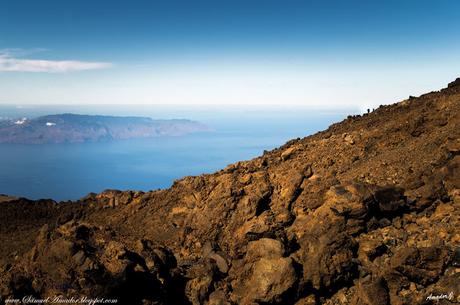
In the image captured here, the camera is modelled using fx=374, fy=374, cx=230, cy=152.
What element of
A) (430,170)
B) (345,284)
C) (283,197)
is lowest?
(345,284)

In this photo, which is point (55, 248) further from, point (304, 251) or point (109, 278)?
point (304, 251)

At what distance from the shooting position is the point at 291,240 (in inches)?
590

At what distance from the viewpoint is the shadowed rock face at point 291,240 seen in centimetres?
1312

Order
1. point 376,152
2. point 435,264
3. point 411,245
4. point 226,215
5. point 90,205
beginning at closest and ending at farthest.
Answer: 1. point 435,264
2. point 411,245
3. point 226,215
4. point 376,152
5. point 90,205

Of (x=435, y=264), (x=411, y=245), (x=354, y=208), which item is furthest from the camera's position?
(x=354, y=208)

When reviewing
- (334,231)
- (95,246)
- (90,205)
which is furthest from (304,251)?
(90,205)

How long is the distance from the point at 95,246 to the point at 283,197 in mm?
8619

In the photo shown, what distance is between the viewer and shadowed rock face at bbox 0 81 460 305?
13125mm

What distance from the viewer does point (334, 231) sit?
1471 centimetres

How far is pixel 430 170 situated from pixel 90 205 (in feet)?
67.2

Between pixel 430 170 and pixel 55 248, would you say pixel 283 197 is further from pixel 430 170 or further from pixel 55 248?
pixel 55 248

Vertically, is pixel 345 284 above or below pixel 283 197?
below

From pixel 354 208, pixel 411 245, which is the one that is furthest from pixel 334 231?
pixel 411 245

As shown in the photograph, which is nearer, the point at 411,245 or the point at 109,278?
the point at 109,278
